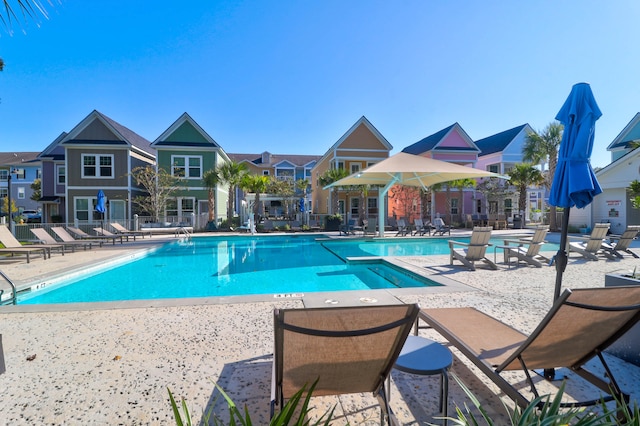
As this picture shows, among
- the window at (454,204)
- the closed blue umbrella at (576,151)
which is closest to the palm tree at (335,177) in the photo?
the window at (454,204)

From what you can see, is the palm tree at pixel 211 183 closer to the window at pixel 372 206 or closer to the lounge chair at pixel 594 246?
the window at pixel 372 206

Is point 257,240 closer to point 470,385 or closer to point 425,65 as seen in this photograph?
point 425,65

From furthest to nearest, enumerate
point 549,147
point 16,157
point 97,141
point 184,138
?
point 16,157 < point 184,138 < point 97,141 < point 549,147

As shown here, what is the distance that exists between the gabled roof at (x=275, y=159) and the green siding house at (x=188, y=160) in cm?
2020

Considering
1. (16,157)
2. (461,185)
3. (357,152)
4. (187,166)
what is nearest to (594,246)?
(461,185)

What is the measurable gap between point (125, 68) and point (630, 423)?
2128 centimetres

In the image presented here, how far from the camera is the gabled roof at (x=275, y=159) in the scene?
45.4m

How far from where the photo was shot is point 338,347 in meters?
1.81

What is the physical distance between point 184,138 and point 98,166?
20.0 ft

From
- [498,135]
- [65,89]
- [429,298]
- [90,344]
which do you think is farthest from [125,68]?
[498,135]

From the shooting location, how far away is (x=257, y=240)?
17.6m

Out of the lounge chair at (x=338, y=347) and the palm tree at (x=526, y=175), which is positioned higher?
the palm tree at (x=526, y=175)

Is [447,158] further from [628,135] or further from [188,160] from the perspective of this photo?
[188,160]

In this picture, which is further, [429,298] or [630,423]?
[429,298]
